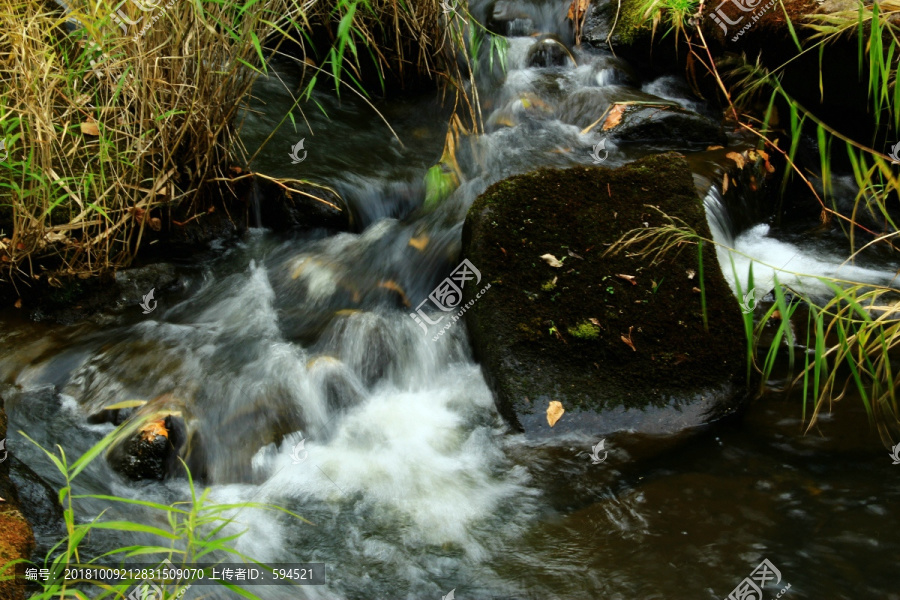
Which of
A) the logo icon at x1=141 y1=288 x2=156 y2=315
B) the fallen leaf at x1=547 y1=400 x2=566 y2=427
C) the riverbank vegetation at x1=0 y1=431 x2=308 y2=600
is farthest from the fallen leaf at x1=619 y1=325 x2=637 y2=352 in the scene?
the logo icon at x1=141 y1=288 x2=156 y2=315

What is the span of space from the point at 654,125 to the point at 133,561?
4.11m

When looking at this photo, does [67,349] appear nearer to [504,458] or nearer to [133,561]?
[133,561]

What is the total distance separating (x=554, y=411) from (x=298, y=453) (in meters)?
1.12

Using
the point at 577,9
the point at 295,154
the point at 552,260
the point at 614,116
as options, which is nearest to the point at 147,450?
the point at 552,260

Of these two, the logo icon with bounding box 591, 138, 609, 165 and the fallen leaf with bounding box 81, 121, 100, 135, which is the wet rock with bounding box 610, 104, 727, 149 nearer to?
the logo icon with bounding box 591, 138, 609, 165

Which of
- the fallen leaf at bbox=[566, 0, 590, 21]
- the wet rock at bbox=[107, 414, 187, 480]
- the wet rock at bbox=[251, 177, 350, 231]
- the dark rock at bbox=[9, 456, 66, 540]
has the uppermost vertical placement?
the fallen leaf at bbox=[566, 0, 590, 21]

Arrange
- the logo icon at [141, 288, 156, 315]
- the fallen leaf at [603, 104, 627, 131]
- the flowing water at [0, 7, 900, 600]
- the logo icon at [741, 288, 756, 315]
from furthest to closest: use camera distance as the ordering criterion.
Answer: the fallen leaf at [603, 104, 627, 131]
the logo icon at [141, 288, 156, 315]
the logo icon at [741, 288, 756, 315]
the flowing water at [0, 7, 900, 600]

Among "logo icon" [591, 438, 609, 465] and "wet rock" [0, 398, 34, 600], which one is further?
"logo icon" [591, 438, 609, 465]

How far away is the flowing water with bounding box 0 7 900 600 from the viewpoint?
2.38m

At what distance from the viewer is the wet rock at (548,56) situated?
5781 millimetres

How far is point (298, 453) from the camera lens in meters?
3.00

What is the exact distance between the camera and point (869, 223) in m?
4.35

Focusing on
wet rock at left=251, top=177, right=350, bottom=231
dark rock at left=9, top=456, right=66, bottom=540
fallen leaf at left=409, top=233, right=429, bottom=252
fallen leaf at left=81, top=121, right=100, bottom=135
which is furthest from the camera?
wet rock at left=251, top=177, right=350, bottom=231

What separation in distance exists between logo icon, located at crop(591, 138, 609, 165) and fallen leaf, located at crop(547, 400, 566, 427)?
7.34 ft
